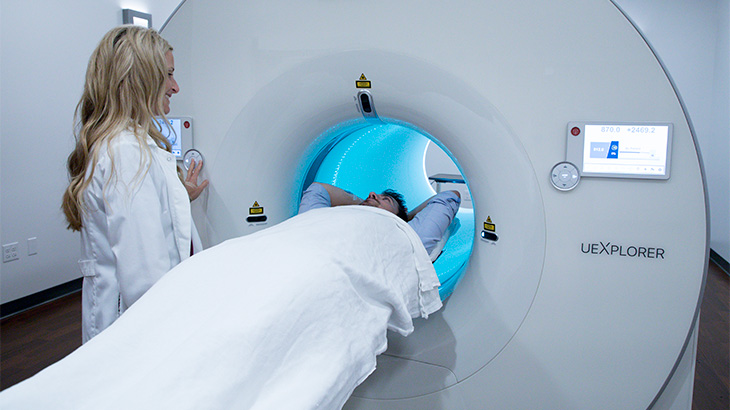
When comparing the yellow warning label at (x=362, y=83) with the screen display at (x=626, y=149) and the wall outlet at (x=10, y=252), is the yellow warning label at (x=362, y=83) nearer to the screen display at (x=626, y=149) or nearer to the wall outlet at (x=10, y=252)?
the screen display at (x=626, y=149)

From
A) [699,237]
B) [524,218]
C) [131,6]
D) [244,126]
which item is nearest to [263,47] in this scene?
[244,126]

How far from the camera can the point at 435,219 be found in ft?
4.97

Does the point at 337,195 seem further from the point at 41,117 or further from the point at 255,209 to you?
the point at 41,117

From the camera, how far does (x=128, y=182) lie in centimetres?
102

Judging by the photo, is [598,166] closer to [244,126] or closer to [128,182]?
[244,126]

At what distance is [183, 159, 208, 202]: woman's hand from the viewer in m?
1.37

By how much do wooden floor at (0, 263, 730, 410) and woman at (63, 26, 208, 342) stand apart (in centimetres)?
121

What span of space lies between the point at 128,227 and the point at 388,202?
953 mm

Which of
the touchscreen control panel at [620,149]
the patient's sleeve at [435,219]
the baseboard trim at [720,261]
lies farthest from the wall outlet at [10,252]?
the baseboard trim at [720,261]

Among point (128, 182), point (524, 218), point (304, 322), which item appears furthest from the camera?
point (524, 218)

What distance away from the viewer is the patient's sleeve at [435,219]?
57.7 inches

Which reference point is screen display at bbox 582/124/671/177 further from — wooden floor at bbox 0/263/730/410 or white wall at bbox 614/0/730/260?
white wall at bbox 614/0/730/260

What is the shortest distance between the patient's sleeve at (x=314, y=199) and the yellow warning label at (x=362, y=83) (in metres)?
0.43

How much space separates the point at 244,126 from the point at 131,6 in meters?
2.45
